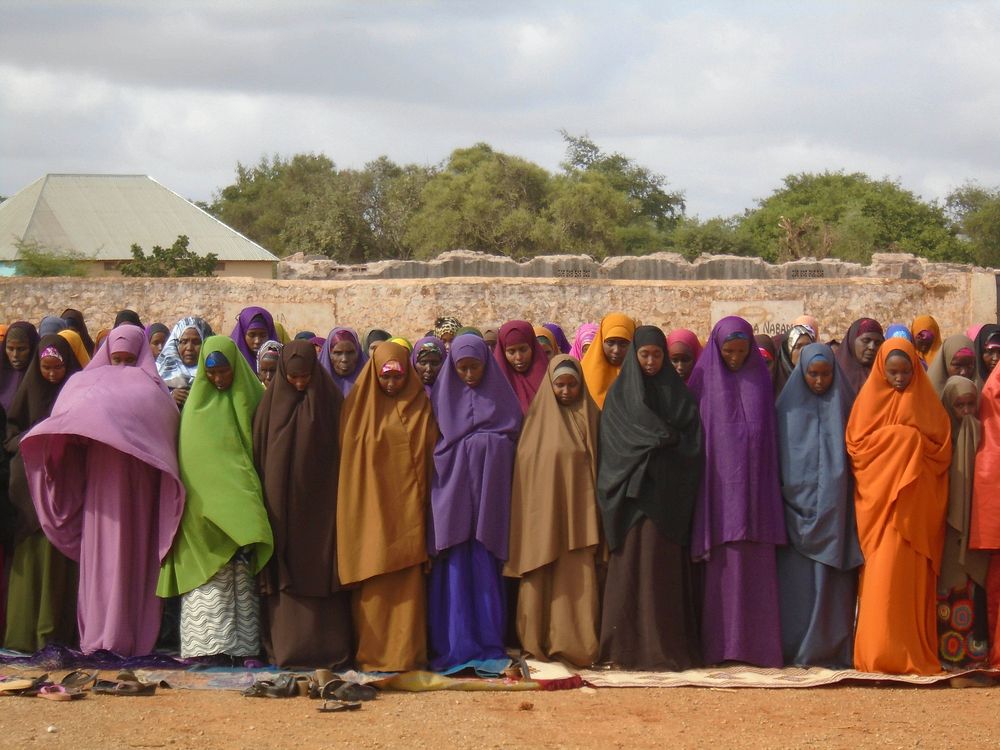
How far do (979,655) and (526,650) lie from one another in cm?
191

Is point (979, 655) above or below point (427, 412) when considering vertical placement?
below

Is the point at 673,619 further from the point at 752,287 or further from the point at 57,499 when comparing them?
the point at 752,287

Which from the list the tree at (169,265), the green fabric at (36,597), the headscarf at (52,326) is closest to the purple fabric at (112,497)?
the green fabric at (36,597)

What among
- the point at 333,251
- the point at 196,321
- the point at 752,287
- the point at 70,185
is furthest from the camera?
the point at 333,251

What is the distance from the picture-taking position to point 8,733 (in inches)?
169

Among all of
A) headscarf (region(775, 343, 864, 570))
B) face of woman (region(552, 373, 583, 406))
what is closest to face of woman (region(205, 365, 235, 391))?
face of woman (region(552, 373, 583, 406))

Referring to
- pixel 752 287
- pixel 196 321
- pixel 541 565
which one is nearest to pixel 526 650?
pixel 541 565

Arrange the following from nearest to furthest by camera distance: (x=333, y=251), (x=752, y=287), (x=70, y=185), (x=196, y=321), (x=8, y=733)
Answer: (x=8, y=733) → (x=196, y=321) → (x=752, y=287) → (x=70, y=185) → (x=333, y=251)

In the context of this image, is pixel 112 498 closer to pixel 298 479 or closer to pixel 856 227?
pixel 298 479

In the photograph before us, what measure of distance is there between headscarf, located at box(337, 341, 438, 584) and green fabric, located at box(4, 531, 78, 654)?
1.26m

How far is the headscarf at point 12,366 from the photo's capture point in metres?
5.84

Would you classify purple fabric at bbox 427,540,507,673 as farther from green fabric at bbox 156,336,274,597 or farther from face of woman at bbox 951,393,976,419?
face of woman at bbox 951,393,976,419

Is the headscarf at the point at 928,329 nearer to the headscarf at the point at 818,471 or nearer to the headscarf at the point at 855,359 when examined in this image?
the headscarf at the point at 855,359

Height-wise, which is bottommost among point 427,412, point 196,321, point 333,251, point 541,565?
point 541,565
